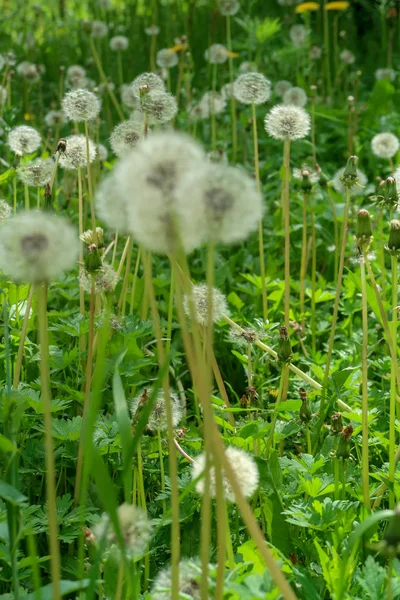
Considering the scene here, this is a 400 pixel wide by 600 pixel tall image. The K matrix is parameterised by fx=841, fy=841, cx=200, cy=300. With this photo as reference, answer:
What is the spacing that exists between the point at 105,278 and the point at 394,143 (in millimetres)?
1687

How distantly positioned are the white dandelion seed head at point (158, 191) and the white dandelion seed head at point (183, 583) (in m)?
0.50

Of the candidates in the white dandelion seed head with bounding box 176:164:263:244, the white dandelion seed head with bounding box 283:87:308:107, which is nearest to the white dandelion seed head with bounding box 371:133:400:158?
the white dandelion seed head with bounding box 283:87:308:107

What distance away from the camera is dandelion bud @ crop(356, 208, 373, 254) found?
1479 millimetres

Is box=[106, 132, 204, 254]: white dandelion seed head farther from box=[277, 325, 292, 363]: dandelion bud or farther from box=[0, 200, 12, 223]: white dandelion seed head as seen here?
box=[0, 200, 12, 223]: white dandelion seed head

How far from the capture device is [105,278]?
1621mm

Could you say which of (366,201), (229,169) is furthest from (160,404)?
(366,201)

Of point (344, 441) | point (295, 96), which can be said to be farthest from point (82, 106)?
point (295, 96)

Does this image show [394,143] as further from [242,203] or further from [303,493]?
[242,203]

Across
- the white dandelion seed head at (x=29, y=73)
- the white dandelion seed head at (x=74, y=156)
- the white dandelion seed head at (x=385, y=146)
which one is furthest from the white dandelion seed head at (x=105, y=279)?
the white dandelion seed head at (x=29, y=73)

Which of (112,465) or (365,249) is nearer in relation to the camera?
(365,249)

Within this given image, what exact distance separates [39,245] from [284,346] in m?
0.86

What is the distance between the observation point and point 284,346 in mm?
1615

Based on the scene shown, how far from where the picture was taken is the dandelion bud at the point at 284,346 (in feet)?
5.28

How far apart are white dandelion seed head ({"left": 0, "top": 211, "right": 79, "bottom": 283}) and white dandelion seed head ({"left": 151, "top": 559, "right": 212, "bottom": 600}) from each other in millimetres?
456
